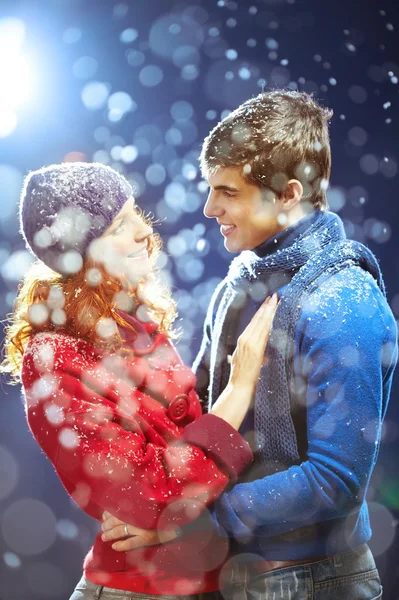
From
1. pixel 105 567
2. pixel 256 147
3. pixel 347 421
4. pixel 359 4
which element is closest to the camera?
pixel 347 421

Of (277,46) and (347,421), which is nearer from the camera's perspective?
(347,421)

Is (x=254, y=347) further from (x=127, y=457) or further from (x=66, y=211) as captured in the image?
(x=66, y=211)

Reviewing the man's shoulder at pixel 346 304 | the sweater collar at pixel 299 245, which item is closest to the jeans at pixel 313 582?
the man's shoulder at pixel 346 304

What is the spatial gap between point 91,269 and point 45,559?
1.63m

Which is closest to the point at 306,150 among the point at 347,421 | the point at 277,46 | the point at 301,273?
the point at 301,273

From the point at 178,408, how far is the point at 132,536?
28cm

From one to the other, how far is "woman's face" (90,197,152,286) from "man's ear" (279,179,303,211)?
0.33 meters

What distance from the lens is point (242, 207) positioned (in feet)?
4.47

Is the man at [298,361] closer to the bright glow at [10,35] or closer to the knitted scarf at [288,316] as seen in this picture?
the knitted scarf at [288,316]

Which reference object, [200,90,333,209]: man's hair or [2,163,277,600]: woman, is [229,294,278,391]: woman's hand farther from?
[200,90,333,209]: man's hair

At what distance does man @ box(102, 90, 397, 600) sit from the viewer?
43.9 inches

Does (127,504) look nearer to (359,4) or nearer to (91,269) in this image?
(91,269)

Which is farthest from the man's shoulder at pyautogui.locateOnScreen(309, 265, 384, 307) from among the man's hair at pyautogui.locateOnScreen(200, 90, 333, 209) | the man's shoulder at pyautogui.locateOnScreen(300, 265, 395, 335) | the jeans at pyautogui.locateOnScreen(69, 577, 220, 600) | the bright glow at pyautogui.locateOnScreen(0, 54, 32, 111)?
the bright glow at pyautogui.locateOnScreen(0, 54, 32, 111)

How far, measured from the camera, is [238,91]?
2361 millimetres
